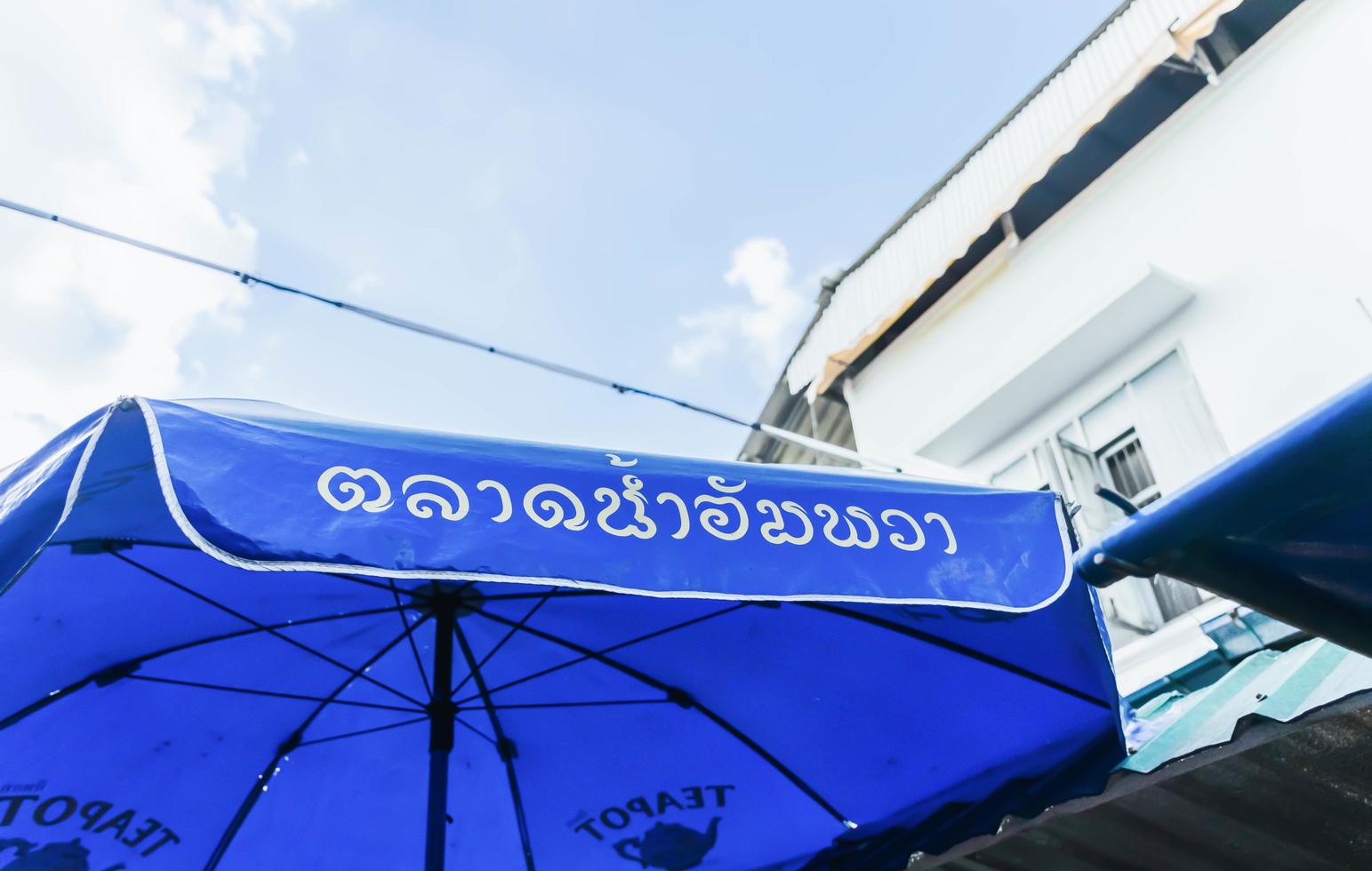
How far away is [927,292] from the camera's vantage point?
8.48m

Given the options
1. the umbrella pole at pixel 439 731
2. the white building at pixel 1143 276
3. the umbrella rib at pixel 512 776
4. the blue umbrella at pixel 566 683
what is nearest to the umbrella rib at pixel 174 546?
the blue umbrella at pixel 566 683

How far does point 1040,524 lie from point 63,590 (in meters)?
2.52

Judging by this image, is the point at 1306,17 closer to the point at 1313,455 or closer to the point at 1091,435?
the point at 1091,435

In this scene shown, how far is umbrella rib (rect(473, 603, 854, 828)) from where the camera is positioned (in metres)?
3.41

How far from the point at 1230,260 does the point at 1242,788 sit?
11.8 ft

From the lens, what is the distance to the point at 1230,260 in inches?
244

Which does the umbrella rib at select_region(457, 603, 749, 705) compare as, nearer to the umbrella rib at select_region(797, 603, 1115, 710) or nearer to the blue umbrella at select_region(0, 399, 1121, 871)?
the blue umbrella at select_region(0, 399, 1121, 871)

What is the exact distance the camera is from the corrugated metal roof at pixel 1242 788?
335 cm

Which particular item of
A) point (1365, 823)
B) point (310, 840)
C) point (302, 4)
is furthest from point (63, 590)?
point (302, 4)

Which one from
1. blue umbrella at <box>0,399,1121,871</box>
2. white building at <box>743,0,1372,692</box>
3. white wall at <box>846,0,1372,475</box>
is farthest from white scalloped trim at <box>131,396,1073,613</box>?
white wall at <box>846,0,1372,475</box>

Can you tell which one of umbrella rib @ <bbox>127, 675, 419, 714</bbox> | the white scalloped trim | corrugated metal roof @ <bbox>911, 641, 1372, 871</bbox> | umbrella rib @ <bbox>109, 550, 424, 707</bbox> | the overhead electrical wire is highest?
the overhead electrical wire

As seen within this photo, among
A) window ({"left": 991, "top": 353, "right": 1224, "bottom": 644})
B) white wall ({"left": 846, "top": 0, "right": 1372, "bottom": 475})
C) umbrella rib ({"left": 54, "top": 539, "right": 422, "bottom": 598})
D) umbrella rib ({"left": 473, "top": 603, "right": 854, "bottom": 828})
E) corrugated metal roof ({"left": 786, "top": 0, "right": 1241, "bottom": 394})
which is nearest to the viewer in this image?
umbrella rib ({"left": 54, "top": 539, "right": 422, "bottom": 598})

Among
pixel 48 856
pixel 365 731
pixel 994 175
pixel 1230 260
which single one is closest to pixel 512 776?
pixel 365 731

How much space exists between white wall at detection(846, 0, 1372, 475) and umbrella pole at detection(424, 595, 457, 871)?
4.23 meters
